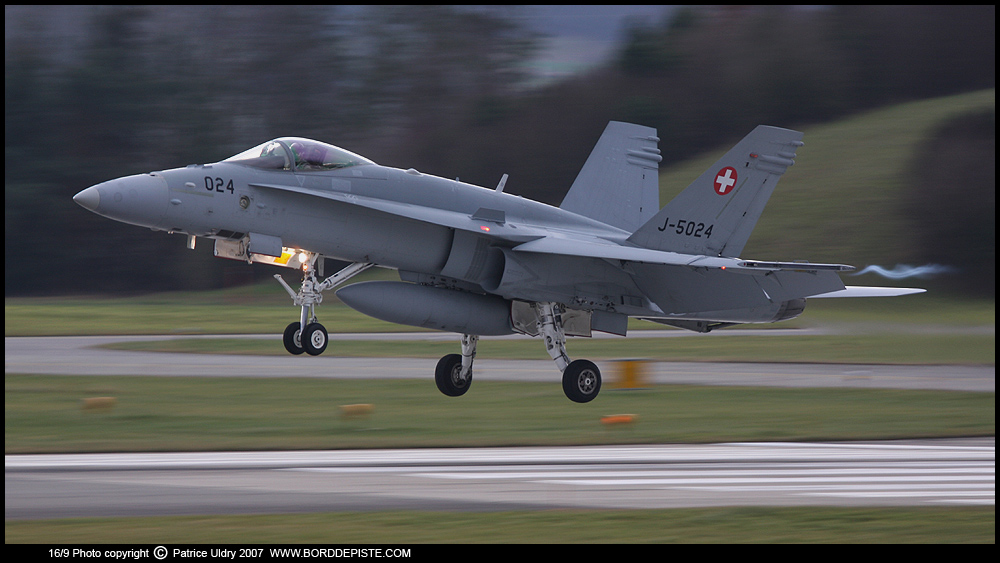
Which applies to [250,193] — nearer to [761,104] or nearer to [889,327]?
[889,327]

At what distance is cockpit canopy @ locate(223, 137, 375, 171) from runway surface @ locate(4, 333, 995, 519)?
12.2ft

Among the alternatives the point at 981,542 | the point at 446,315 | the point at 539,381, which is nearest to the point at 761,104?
the point at 539,381

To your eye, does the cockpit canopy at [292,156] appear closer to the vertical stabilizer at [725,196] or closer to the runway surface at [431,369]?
the vertical stabilizer at [725,196]

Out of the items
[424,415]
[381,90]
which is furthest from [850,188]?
[424,415]

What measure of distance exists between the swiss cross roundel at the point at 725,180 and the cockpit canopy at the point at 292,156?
17.2ft

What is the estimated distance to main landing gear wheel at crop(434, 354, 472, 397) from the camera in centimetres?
1529

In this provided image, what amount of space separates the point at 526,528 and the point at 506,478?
82.6 inches

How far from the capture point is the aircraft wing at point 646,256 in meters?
12.7

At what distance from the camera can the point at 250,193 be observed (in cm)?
1261

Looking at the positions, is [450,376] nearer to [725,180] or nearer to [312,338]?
[312,338]

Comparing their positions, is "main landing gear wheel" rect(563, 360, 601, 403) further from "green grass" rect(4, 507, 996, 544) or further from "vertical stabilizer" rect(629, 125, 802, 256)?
"green grass" rect(4, 507, 996, 544)

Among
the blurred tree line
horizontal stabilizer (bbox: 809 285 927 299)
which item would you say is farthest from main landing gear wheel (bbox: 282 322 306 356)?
the blurred tree line

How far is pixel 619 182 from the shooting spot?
16641mm

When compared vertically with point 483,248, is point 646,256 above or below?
below
